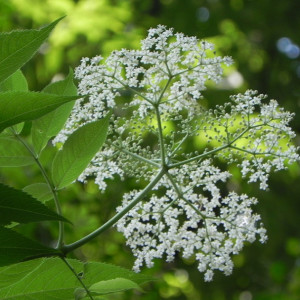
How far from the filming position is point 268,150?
4.61 ft

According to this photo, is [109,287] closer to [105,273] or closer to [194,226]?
[105,273]

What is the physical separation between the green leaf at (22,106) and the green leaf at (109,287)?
30cm

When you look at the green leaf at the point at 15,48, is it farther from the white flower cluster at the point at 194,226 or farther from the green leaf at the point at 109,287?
the white flower cluster at the point at 194,226

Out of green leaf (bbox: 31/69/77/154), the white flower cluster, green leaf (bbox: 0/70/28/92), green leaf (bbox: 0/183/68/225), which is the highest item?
green leaf (bbox: 0/70/28/92)

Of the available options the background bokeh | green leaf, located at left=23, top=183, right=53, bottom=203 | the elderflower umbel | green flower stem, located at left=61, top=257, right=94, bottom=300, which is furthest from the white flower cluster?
the background bokeh

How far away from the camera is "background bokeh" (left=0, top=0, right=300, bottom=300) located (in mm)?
5578

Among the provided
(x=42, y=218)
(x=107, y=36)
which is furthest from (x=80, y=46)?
(x=42, y=218)

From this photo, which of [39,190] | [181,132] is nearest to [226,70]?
[181,132]

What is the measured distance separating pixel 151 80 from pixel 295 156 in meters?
0.36

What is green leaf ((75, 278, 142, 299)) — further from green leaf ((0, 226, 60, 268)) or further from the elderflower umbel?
the elderflower umbel

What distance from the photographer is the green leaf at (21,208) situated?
908 mm

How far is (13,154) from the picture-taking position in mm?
1235

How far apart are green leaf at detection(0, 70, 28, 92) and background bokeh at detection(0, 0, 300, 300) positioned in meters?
3.21

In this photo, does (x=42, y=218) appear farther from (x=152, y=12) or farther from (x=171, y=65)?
(x=152, y=12)
